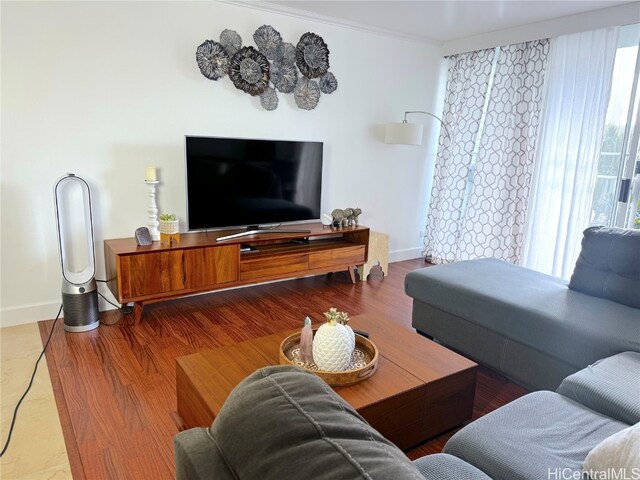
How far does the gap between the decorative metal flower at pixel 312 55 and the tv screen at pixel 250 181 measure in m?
0.66

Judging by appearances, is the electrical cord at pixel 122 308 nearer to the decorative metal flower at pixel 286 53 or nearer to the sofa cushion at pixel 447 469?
the decorative metal flower at pixel 286 53

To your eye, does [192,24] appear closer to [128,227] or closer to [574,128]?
[128,227]

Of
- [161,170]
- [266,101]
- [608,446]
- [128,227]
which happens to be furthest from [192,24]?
[608,446]

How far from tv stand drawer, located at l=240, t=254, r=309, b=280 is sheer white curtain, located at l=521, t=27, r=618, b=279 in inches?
84.3

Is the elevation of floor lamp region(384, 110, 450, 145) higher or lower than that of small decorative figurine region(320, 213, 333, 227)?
higher

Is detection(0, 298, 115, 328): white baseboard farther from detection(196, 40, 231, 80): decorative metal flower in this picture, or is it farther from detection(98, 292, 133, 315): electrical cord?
detection(196, 40, 231, 80): decorative metal flower

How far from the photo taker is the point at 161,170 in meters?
3.37

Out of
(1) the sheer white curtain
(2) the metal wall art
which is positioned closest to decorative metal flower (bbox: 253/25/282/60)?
(2) the metal wall art

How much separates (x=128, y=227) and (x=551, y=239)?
3.63m

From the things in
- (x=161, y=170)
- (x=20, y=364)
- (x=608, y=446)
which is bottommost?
(x=20, y=364)

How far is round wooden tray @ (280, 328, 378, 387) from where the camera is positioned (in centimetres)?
167

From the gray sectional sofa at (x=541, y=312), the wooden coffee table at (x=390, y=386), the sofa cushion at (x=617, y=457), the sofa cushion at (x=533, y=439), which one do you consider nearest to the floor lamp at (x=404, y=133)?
the gray sectional sofa at (x=541, y=312)

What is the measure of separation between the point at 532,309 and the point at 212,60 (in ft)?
9.38

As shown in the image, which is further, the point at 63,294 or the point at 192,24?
the point at 192,24
